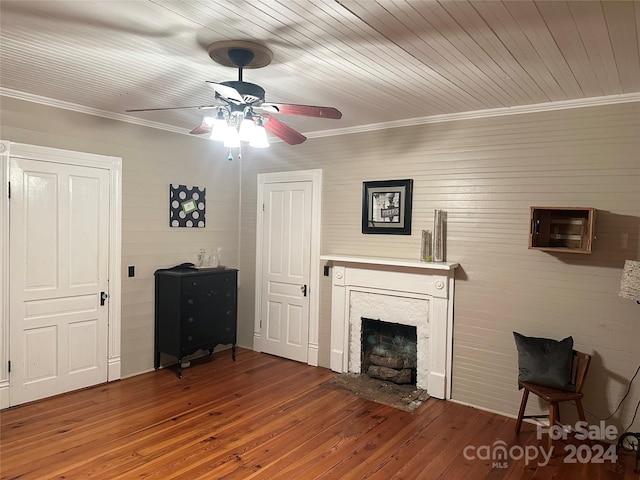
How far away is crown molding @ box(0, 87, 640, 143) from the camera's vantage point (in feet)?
11.1

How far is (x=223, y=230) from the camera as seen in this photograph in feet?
18.0

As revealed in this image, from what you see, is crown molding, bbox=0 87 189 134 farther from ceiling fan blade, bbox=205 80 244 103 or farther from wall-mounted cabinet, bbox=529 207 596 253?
wall-mounted cabinet, bbox=529 207 596 253

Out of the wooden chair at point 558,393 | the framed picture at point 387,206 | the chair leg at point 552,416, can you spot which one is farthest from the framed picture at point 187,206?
the chair leg at point 552,416

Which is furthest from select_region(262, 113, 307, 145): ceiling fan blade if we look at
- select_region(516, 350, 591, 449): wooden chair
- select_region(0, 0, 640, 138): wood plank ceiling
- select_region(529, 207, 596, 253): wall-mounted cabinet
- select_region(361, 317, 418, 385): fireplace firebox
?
select_region(516, 350, 591, 449): wooden chair

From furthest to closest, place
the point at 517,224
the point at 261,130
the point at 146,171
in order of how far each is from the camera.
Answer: the point at 146,171 < the point at 517,224 < the point at 261,130

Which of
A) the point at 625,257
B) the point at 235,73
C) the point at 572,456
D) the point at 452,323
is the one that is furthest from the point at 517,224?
the point at 235,73

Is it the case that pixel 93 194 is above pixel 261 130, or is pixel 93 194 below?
below

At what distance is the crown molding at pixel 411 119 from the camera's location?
3385mm

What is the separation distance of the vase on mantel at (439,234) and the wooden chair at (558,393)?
124cm

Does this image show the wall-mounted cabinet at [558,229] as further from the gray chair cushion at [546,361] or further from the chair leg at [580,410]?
the chair leg at [580,410]

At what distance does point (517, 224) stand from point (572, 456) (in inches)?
69.6

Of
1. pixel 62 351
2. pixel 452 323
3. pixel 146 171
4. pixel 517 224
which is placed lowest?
pixel 62 351

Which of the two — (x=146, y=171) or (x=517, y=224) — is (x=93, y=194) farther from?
(x=517, y=224)

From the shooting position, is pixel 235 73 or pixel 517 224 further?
pixel 517 224
